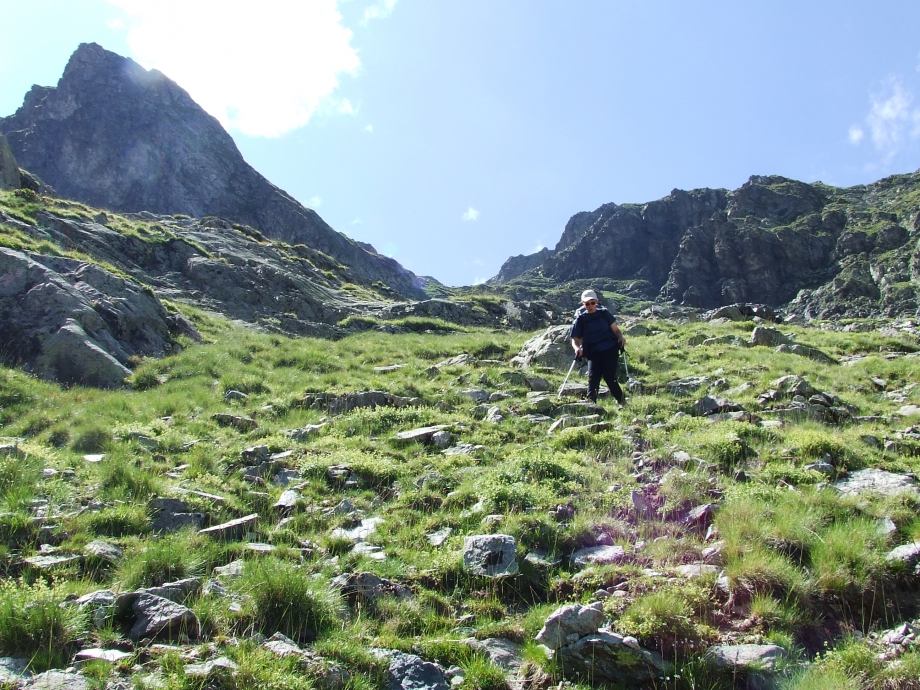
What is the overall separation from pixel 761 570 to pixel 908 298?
162827 millimetres

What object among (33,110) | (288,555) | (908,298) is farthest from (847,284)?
(33,110)

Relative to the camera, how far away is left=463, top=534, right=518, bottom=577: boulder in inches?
215

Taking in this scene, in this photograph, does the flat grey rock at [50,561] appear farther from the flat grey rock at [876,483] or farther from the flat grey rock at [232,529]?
the flat grey rock at [876,483]

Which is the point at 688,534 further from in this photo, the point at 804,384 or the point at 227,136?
the point at 227,136

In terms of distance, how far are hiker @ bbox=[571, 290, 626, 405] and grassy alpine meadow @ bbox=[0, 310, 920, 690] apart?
3.81 ft

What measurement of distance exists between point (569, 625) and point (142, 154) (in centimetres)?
17839

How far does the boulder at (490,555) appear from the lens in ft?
17.9

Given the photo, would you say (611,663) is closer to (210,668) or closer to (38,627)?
(210,668)

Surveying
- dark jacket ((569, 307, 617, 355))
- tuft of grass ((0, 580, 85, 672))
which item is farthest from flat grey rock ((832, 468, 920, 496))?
tuft of grass ((0, 580, 85, 672))

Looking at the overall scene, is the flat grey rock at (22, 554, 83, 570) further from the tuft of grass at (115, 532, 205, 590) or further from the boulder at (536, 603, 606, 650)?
the boulder at (536, 603, 606, 650)

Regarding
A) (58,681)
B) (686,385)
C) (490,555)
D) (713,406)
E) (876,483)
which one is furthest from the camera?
(686,385)

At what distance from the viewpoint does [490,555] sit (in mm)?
5652

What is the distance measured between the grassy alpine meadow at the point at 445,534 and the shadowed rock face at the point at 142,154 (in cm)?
13620

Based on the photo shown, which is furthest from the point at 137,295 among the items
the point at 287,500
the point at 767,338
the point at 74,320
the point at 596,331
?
the point at 767,338
